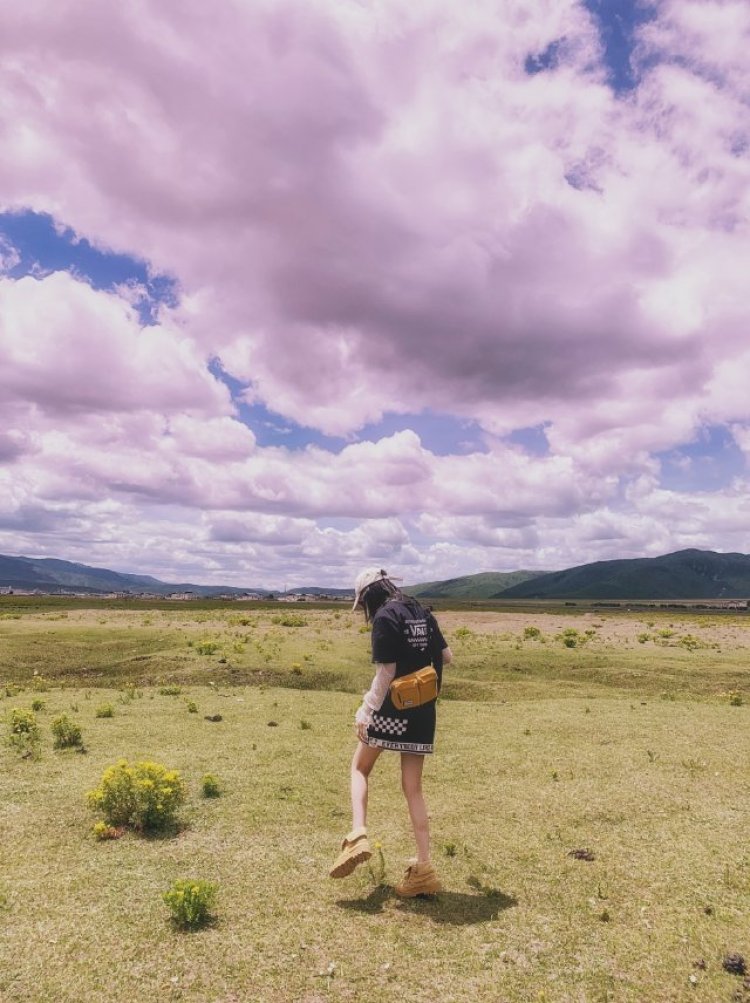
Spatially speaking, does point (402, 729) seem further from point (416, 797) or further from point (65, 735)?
point (65, 735)

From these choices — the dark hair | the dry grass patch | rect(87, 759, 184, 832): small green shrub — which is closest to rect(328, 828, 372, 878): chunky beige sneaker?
the dry grass patch

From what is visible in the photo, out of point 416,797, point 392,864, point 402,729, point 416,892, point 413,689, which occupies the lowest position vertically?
point 392,864

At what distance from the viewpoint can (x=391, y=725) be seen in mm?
8031

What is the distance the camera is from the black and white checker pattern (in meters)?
7.99

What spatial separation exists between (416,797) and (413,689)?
1380 mm

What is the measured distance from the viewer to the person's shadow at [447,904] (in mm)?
7348

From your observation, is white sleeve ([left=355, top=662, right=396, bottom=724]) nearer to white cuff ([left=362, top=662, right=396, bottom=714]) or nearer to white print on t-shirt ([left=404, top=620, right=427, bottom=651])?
white cuff ([left=362, top=662, right=396, bottom=714])

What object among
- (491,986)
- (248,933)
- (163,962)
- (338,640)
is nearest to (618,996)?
(491,986)

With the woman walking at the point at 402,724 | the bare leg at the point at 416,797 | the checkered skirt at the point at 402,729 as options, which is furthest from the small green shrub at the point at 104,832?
the bare leg at the point at 416,797

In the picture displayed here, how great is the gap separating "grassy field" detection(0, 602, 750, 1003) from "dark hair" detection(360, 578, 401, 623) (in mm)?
3572

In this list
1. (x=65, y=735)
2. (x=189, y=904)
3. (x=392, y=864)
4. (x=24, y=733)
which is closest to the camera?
(x=189, y=904)

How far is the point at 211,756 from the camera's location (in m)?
13.4

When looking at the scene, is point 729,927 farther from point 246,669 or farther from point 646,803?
point 246,669

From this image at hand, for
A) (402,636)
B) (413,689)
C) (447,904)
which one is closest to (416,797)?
(447,904)
